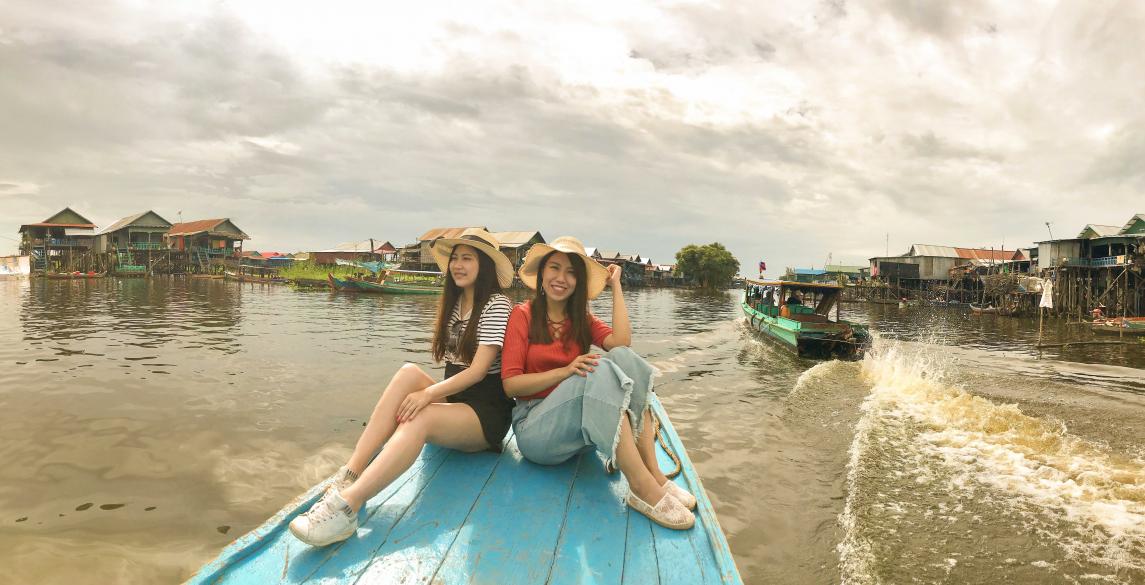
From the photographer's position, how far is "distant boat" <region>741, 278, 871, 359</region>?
15.3 meters

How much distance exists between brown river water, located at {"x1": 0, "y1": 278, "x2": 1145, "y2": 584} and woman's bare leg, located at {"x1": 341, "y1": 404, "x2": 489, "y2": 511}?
8.08 feet

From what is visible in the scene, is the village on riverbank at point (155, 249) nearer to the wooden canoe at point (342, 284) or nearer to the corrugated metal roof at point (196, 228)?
the corrugated metal roof at point (196, 228)

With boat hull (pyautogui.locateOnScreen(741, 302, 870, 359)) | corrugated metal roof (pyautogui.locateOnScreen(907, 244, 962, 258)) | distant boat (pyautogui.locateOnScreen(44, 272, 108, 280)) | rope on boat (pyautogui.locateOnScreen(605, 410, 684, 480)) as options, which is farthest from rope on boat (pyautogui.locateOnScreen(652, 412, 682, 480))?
distant boat (pyautogui.locateOnScreen(44, 272, 108, 280))

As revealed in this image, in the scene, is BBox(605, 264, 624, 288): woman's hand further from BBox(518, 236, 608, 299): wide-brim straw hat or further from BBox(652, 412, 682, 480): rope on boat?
BBox(652, 412, 682, 480): rope on boat

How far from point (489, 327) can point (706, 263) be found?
74685mm

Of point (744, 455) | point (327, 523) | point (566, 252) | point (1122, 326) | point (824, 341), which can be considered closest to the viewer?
point (327, 523)

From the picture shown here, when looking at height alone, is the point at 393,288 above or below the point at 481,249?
below

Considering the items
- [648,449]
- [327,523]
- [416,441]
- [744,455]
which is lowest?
[744,455]

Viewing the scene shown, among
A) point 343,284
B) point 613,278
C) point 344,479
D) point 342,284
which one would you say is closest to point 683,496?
point 613,278

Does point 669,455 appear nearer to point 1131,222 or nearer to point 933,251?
point 1131,222

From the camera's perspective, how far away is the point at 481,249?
3617 mm

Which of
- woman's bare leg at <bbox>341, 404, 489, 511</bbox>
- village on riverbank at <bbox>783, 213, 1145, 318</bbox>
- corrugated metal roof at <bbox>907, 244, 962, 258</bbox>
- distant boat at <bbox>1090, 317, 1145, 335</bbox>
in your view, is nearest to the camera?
woman's bare leg at <bbox>341, 404, 489, 511</bbox>

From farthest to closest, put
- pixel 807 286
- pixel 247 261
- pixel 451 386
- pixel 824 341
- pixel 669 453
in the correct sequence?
pixel 247 261 → pixel 807 286 → pixel 824 341 → pixel 669 453 → pixel 451 386

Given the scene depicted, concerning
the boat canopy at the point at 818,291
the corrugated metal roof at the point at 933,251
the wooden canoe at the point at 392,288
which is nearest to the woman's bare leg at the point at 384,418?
the boat canopy at the point at 818,291
